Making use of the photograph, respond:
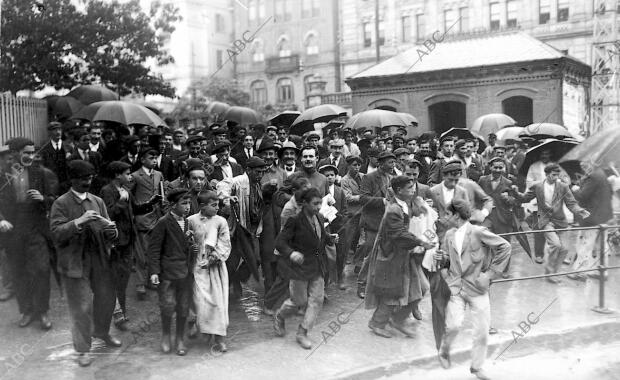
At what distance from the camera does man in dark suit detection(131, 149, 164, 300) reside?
7.65 m

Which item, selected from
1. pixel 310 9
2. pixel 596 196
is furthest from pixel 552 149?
pixel 310 9

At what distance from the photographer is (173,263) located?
611 centimetres

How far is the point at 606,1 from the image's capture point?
2372cm

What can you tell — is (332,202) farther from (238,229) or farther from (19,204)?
(19,204)

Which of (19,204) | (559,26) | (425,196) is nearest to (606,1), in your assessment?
(559,26)

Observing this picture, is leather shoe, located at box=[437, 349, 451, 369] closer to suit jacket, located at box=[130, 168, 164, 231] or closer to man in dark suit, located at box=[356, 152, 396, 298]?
man in dark suit, located at box=[356, 152, 396, 298]

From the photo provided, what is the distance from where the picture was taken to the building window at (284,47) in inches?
1880

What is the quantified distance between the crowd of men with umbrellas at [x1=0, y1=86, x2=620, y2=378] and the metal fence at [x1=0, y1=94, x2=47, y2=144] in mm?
2226

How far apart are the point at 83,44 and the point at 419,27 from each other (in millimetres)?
27185

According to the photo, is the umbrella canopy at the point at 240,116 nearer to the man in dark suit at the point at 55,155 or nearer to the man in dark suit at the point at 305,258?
the man in dark suit at the point at 55,155

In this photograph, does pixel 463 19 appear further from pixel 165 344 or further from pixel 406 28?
pixel 165 344

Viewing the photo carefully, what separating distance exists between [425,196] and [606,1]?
20.3m

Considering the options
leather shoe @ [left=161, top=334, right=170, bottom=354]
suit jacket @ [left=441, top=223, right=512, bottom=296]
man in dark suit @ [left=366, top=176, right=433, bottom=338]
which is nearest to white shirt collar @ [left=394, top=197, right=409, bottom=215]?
man in dark suit @ [left=366, top=176, right=433, bottom=338]

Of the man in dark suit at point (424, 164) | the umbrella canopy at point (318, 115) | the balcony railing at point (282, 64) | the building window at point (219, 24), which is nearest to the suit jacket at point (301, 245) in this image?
the man in dark suit at point (424, 164)
